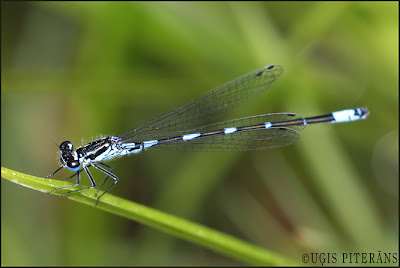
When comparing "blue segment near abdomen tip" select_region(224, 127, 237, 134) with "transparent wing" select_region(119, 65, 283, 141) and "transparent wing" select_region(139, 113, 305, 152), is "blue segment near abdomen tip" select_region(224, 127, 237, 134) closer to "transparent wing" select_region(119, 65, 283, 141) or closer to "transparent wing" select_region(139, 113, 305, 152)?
"transparent wing" select_region(139, 113, 305, 152)

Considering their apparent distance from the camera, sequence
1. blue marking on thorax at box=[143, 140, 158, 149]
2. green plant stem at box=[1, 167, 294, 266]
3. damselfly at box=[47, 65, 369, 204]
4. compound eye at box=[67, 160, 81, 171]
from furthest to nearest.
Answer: blue marking on thorax at box=[143, 140, 158, 149] → damselfly at box=[47, 65, 369, 204] → compound eye at box=[67, 160, 81, 171] → green plant stem at box=[1, 167, 294, 266]

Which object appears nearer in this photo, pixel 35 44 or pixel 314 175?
pixel 314 175

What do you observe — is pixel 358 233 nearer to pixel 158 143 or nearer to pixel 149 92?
pixel 158 143

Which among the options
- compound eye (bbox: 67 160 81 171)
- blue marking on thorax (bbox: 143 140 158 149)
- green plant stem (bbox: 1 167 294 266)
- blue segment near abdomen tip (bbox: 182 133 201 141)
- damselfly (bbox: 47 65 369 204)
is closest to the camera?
green plant stem (bbox: 1 167 294 266)

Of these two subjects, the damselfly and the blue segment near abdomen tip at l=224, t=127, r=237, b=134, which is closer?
the damselfly

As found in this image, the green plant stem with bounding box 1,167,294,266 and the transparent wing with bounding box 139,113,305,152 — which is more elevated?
the transparent wing with bounding box 139,113,305,152

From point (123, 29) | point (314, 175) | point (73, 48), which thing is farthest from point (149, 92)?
point (314, 175)

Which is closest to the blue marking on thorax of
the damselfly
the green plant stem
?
the damselfly

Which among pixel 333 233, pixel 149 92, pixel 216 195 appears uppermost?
pixel 149 92
